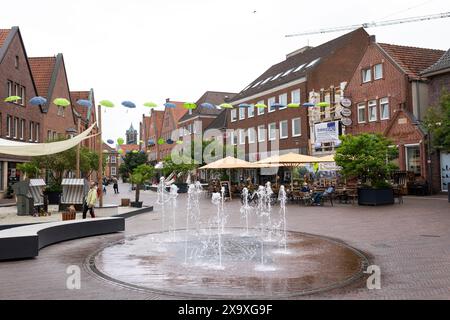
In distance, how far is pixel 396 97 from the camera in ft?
100

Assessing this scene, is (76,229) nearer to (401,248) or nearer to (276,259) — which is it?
(276,259)

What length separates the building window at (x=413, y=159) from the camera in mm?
29125

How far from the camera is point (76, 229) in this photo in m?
12.6

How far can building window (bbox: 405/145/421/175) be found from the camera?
29.1m

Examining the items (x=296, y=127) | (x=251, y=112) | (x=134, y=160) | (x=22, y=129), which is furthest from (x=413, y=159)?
(x=134, y=160)

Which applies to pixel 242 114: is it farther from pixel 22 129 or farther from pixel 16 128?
pixel 16 128

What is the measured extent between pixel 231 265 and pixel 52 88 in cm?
4054

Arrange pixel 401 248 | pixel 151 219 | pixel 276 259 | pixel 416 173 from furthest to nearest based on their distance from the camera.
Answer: pixel 416 173
pixel 151 219
pixel 401 248
pixel 276 259

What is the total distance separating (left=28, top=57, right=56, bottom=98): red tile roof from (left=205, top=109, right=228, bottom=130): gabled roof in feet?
73.7

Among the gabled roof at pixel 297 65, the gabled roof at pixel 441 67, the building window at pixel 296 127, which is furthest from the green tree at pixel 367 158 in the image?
the gabled roof at pixel 297 65

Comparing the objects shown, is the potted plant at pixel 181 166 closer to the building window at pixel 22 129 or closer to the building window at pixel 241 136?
the building window at pixel 241 136

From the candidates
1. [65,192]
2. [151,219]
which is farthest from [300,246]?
[65,192]
